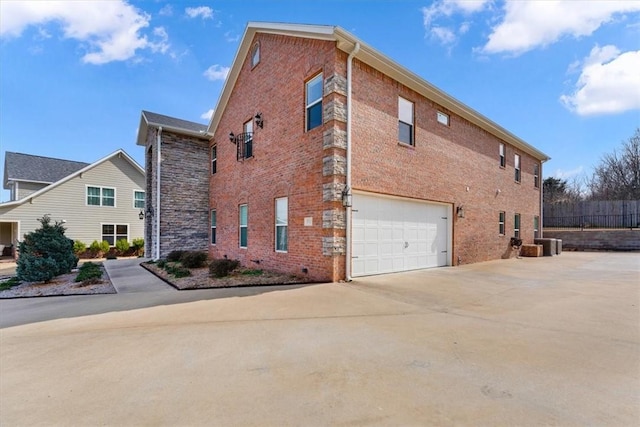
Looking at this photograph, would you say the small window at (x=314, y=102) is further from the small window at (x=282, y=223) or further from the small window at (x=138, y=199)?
the small window at (x=138, y=199)

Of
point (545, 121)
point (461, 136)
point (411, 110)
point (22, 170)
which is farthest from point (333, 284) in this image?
point (22, 170)

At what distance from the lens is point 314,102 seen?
27.2 feet

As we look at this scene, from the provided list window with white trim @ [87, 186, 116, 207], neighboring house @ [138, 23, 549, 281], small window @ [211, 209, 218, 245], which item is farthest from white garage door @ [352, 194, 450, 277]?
window with white trim @ [87, 186, 116, 207]

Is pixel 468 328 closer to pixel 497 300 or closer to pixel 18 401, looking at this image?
pixel 497 300

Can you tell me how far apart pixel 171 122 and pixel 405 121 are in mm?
12113

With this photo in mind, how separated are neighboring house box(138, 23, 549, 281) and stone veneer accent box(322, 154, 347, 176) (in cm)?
4

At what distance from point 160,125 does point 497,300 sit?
48.0 feet

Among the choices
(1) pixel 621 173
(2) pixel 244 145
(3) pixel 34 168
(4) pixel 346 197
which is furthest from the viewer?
(1) pixel 621 173

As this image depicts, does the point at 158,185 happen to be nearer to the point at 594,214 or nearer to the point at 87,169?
the point at 87,169

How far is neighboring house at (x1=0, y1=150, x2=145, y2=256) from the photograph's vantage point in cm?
1828

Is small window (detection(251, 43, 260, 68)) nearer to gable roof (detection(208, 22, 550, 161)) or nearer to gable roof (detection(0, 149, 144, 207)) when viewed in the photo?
gable roof (detection(208, 22, 550, 161))

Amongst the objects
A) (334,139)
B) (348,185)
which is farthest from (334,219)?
(334,139)

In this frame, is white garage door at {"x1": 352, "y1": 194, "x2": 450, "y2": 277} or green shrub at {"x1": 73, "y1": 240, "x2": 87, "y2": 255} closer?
white garage door at {"x1": 352, "y1": 194, "x2": 450, "y2": 277}

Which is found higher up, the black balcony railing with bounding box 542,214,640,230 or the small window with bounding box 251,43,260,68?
the small window with bounding box 251,43,260,68
